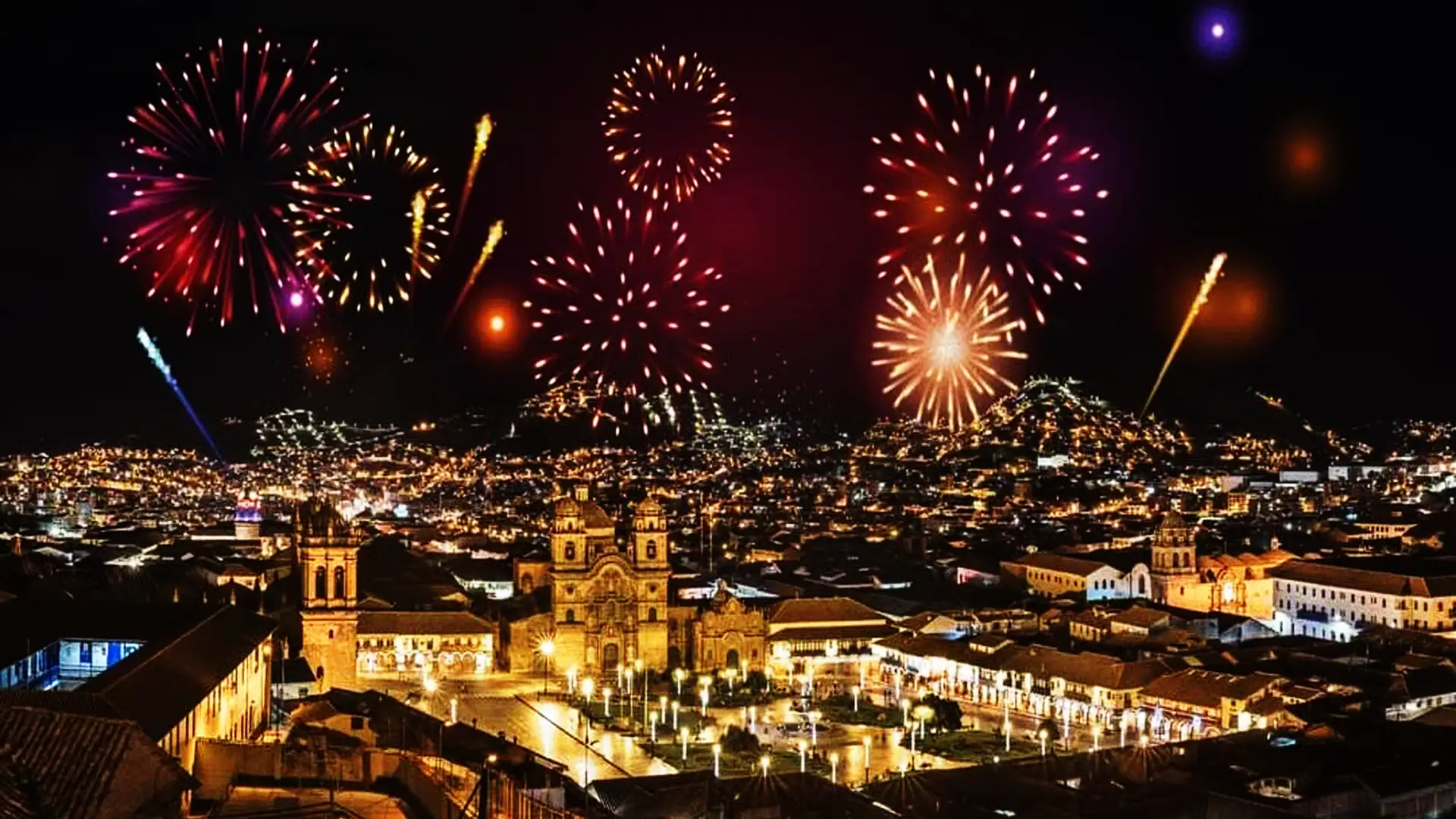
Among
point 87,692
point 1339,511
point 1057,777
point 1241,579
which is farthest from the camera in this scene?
point 1339,511

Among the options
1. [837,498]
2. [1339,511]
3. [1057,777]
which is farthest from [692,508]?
[1057,777]

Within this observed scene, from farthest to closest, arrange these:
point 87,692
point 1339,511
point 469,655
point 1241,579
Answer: point 1339,511 → point 1241,579 → point 469,655 → point 87,692

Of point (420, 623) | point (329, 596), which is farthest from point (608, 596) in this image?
point (329, 596)

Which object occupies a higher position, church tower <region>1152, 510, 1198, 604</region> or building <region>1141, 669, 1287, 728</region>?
church tower <region>1152, 510, 1198, 604</region>

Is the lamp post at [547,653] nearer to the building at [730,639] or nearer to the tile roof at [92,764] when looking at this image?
the building at [730,639]

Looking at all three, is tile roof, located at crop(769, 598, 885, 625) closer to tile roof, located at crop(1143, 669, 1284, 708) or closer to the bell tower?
the bell tower

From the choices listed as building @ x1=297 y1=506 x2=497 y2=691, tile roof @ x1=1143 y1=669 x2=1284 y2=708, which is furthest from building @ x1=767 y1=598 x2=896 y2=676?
tile roof @ x1=1143 y1=669 x2=1284 y2=708

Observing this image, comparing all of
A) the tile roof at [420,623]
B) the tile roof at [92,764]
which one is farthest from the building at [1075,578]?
the tile roof at [92,764]

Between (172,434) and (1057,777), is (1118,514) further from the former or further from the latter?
(172,434)
